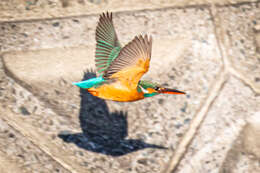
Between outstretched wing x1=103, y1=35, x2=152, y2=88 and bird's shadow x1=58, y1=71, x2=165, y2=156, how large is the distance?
822 millimetres

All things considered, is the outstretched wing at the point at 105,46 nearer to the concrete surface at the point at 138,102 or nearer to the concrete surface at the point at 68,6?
the concrete surface at the point at 138,102

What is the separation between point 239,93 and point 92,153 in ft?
4.82

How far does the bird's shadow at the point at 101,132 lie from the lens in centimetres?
287

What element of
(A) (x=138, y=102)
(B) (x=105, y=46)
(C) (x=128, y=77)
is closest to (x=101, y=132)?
(A) (x=138, y=102)

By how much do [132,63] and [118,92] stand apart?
207mm

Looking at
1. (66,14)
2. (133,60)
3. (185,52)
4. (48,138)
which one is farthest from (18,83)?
(185,52)

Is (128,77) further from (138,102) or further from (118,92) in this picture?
(138,102)

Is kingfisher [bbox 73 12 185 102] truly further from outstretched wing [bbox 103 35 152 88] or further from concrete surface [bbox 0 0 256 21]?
concrete surface [bbox 0 0 256 21]

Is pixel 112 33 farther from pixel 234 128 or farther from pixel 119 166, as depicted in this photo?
pixel 234 128

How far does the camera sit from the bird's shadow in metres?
2.87

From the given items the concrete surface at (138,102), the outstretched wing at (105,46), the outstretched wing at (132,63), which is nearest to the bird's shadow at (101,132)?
the concrete surface at (138,102)

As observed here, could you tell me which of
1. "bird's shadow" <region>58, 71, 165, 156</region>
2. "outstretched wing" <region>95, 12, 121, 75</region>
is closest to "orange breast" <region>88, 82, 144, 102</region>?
"outstretched wing" <region>95, 12, 121, 75</region>

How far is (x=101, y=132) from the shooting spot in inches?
116

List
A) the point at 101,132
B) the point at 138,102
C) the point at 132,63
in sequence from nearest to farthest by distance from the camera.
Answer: the point at 132,63
the point at 101,132
the point at 138,102
